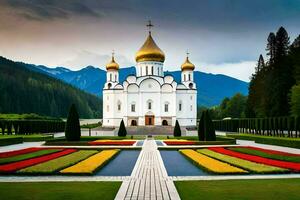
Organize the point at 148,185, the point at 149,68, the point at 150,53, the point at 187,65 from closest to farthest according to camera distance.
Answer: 1. the point at 148,185
2. the point at 150,53
3. the point at 149,68
4. the point at 187,65

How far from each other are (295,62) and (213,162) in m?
34.3

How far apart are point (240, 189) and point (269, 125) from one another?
1229 inches

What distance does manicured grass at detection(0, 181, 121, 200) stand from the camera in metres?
9.41

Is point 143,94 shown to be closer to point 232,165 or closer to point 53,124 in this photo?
point 53,124

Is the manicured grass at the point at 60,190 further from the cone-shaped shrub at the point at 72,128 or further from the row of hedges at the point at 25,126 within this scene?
the row of hedges at the point at 25,126

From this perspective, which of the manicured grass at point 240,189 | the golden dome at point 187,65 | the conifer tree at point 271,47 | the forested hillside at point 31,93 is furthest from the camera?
the forested hillside at point 31,93

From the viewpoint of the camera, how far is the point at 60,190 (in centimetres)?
1030

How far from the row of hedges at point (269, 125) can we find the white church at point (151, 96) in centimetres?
740

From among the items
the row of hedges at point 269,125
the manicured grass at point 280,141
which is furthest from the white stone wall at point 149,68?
the manicured grass at point 280,141

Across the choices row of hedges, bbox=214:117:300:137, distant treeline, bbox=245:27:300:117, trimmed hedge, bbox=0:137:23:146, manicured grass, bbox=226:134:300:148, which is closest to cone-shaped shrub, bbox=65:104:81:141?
trimmed hedge, bbox=0:137:23:146

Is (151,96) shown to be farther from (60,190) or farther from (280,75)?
(60,190)

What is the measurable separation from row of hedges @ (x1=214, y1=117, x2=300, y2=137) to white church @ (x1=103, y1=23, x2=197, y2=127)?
7403mm

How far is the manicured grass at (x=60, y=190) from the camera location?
941 centimetres

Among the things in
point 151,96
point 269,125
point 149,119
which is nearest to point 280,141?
point 269,125
